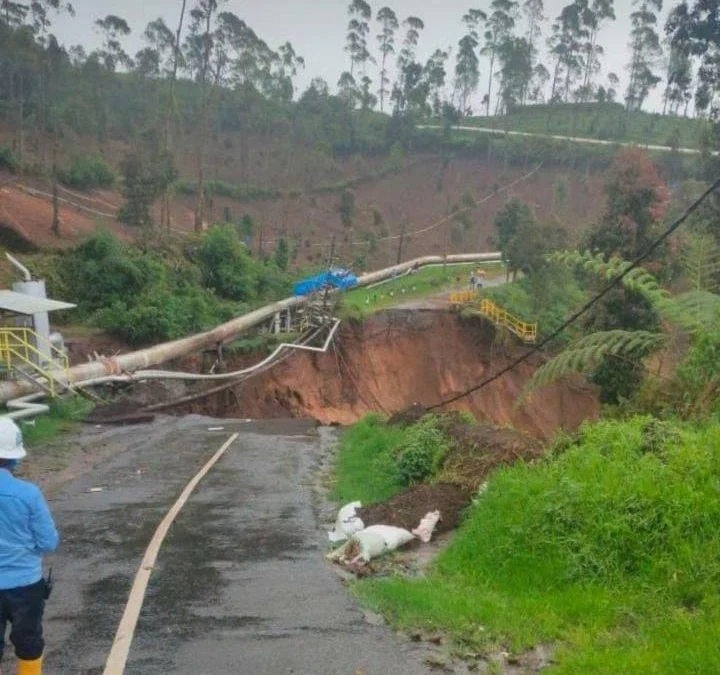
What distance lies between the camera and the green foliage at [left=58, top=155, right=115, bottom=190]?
59500mm

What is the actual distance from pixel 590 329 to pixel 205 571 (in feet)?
76.5

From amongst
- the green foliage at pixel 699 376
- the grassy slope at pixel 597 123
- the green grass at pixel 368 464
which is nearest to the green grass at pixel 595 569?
the green grass at pixel 368 464

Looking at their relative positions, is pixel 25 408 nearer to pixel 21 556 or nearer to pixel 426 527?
pixel 426 527

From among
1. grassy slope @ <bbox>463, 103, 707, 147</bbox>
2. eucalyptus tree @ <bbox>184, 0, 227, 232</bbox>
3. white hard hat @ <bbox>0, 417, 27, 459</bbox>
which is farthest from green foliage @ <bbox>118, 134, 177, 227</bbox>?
grassy slope @ <bbox>463, 103, 707, 147</bbox>

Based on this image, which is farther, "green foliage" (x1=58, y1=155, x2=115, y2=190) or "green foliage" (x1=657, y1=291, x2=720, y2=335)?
"green foliage" (x1=58, y1=155, x2=115, y2=190)

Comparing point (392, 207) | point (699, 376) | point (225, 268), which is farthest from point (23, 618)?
point (392, 207)

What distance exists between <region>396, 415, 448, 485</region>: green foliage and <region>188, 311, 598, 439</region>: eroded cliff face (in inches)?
894

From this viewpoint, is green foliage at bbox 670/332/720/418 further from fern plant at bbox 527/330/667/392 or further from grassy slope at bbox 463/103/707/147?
grassy slope at bbox 463/103/707/147

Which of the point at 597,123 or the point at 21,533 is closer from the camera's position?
the point at 21,533

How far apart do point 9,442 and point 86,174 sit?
59518mm

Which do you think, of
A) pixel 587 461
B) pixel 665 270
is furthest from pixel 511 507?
pixel 665 270

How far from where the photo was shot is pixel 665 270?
27.1 meters

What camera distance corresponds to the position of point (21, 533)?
4656 mm

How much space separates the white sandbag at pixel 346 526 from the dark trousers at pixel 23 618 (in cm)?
408
